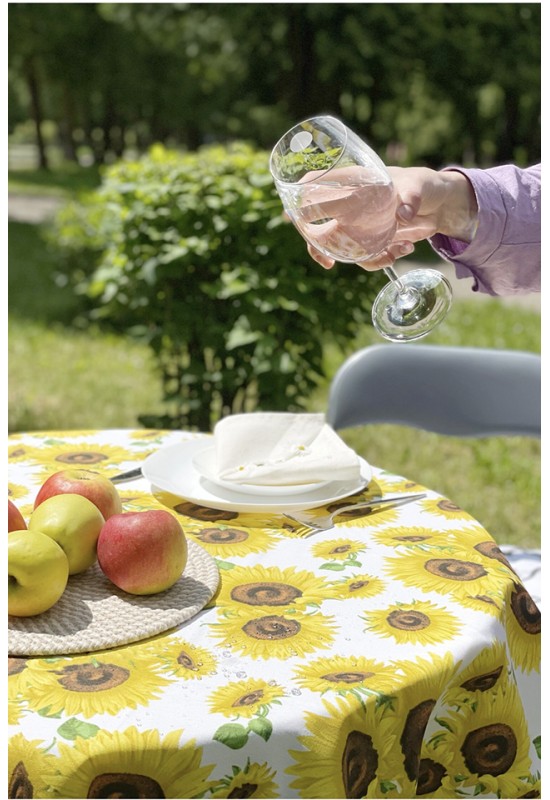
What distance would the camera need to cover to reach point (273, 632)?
4.52 feet

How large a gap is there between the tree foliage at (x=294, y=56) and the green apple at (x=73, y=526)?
44.8 ft

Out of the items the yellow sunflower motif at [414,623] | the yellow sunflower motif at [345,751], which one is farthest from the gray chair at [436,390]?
the yellow sunflower motif at [345,751]

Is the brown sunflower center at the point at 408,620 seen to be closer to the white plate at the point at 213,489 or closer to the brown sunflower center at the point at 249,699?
the brown sunflower center at the point at 249,699

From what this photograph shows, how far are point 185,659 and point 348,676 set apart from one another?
22 centimetres

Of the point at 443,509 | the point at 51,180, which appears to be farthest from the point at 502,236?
the point at 51,180

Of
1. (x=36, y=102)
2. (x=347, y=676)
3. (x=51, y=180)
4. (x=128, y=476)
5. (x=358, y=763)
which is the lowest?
(x=358, y=763)

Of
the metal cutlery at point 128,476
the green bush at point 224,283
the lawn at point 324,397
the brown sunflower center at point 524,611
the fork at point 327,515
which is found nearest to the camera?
the brown sunflower center at point 524,611

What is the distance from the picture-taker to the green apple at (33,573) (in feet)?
4.32

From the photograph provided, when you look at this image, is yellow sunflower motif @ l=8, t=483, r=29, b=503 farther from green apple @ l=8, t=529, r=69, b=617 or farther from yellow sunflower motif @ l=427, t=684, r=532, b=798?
yellow sunflower motif @ l=427, t=684, r=532, b=798

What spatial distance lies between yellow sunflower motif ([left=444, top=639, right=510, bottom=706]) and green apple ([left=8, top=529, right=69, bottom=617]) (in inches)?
23.1

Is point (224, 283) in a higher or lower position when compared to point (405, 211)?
lower

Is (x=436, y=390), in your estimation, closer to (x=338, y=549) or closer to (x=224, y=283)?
(x=224, y=283)

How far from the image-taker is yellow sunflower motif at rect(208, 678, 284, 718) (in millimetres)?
1173
